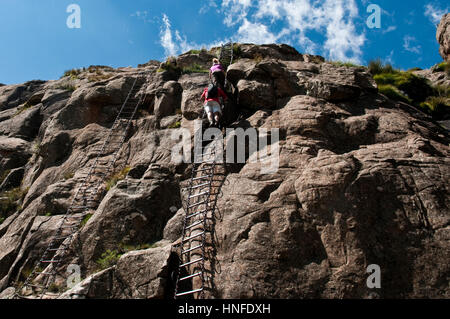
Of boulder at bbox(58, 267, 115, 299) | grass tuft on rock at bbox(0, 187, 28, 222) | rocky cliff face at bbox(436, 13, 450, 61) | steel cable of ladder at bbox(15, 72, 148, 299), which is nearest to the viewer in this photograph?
boulder at bbox(58, 267, 115, 299)

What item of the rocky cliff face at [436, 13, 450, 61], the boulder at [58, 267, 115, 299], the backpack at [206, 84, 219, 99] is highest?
the rocky cliff face at [436, 13, 450, 61]

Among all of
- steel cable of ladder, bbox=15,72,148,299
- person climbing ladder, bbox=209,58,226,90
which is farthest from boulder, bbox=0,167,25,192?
person climbing ladder, bbox=209,58,226,90

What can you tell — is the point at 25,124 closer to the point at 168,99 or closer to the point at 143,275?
the point at 168,99

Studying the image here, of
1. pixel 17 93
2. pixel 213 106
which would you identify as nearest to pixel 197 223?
pixel 213 106

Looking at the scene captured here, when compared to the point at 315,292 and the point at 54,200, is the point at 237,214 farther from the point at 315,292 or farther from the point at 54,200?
the point at 54,200

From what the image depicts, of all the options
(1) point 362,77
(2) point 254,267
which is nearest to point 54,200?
(2) point 254,267

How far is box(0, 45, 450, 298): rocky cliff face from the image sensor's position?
22.0 feet

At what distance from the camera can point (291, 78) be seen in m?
12.0

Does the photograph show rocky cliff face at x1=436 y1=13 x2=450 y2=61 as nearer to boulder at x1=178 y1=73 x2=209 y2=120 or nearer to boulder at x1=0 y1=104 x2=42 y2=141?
boulder at x1=178 y1=73 x2=209 y2=120

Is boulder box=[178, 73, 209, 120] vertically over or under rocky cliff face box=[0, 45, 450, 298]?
over

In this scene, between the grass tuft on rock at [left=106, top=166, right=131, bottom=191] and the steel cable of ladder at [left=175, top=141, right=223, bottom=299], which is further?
the grass tuft on rock at [left=106, top=166, right=131, bottom=191]

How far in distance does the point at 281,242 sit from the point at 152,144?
665cm

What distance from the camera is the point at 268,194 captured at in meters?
8.15

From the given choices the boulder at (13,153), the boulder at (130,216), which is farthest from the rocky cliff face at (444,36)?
the boulder at (13,153)
